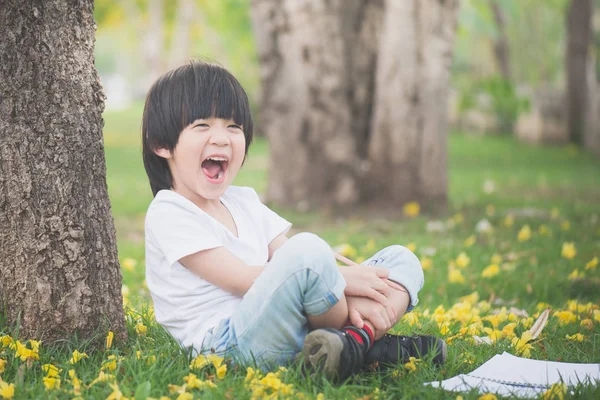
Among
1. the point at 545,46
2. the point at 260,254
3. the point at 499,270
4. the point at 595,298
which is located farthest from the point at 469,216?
the point at 545,46

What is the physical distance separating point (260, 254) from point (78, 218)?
699 millimetres

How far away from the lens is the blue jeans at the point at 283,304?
249cm

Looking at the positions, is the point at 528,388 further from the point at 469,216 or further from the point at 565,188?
the point at 565,188

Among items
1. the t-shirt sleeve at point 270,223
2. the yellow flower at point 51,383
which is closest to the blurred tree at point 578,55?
the t-shirt sleeve at point 270,223

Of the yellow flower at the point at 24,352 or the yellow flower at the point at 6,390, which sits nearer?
the yellow flower at the point at 6,390

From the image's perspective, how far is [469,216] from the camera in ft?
24.3

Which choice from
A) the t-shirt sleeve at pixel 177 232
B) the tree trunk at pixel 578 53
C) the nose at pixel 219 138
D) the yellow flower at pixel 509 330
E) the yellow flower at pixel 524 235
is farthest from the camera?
the tree trunk at pixel 578 53

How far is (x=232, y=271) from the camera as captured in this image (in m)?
2.68

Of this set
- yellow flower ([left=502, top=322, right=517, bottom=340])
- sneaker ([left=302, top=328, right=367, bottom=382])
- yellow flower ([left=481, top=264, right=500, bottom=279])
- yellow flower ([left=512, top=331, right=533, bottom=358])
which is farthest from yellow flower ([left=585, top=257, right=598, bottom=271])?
sneaker ([left=302, top=328, right=367, bottom=382])

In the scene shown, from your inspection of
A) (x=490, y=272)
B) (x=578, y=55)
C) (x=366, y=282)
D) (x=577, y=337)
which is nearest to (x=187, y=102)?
(x=366, y=282)

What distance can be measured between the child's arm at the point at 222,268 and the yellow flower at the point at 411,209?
4.73m

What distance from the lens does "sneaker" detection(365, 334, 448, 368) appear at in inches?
107

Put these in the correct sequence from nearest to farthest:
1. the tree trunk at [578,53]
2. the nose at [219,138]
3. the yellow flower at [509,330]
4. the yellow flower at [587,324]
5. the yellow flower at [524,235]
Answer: the nose at [219,138]
the yellow flower at [509,330]
the yellow flower at [587,324]
the yellow flower at [524,235]
the tree trunk at [578,53]

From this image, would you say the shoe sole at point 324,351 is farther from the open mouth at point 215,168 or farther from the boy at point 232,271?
the open mouth at point 215,168
